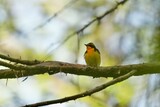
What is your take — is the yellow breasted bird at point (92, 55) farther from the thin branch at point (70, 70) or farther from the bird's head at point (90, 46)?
the thin branch at point (70, 70)

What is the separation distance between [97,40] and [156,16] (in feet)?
6.78

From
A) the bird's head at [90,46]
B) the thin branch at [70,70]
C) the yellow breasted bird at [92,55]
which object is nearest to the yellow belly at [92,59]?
the yellow breasted bird at [92,55]

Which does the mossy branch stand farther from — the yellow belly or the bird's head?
the bird's head

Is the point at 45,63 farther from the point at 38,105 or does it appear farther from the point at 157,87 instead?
the point at 157,87

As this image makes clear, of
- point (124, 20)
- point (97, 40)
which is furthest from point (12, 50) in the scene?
point (124, 20)

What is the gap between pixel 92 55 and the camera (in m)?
3.53

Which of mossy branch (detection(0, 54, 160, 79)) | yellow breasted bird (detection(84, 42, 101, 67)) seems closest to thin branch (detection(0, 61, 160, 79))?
mossy branch (detection(0, 54, 160, 79))

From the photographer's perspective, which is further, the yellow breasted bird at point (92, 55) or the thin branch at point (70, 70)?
the yellow breasted bird at point (92, 55)

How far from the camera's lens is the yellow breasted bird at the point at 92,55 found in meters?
3.44

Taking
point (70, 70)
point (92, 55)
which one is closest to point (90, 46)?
point (92, 55)

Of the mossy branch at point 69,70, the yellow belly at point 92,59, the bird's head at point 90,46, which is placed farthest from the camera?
the bird's head at point 90,46

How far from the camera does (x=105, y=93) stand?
9.42ft

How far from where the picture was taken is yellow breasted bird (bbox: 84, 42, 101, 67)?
3.44 m

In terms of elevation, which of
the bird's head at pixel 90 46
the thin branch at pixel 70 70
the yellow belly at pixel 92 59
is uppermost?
the bird's head at pixel 90 46
